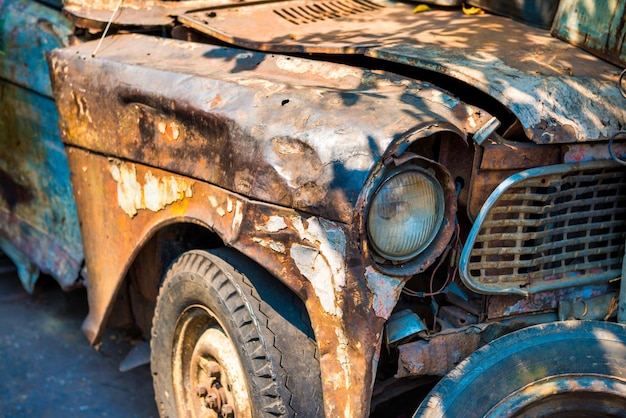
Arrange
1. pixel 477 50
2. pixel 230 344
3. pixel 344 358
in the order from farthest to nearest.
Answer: pixel 477 50, pixel 230 344, pixel 344 358

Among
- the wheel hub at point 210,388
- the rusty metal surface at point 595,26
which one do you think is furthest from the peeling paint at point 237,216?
the rusty metal surface at point 595,26

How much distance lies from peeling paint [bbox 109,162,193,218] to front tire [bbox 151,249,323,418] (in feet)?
0.65

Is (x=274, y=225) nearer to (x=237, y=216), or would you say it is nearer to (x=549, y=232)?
(x=237, y=216)

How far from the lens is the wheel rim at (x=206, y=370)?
7.94 feet

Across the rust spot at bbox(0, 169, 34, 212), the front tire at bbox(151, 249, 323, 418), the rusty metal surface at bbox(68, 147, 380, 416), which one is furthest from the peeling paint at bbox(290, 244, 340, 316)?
the rust spot at bbox(0, 169, 34, 212)

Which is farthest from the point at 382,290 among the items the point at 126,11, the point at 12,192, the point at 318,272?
the point at 12,192

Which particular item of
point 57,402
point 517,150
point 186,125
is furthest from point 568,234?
point 57,402

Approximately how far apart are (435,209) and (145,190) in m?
1.04

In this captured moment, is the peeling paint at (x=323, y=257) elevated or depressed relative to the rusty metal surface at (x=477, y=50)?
depressed

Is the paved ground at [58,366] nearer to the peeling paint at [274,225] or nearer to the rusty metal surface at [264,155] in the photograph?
the rusty metal surface at [264,155]

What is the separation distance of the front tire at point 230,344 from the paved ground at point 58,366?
2.22 ft

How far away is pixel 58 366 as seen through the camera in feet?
11.8

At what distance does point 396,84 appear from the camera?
2311mm

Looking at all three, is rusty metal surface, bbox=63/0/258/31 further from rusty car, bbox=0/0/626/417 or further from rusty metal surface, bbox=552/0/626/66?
rusty metal surface, bbox=552/0/626/66
